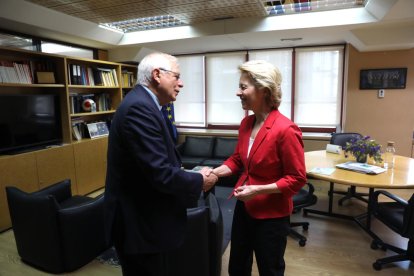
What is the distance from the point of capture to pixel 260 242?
1437mm

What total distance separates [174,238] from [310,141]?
398 cm

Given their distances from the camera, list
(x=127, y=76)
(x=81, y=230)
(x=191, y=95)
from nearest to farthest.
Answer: (x=81, y=230)
(x=127, y=76)
(x=191, y=95)

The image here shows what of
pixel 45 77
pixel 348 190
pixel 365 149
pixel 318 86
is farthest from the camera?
pixel 318 86

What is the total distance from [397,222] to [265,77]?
1.85m

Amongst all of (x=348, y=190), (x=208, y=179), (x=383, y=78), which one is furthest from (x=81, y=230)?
(x=383, y=78)

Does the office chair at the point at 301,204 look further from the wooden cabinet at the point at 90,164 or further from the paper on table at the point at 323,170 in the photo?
the wooden cabinet at the point at 90,164

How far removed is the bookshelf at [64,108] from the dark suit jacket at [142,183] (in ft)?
8.43

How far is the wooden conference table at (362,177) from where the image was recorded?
241cm

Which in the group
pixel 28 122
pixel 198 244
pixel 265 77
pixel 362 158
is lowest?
pixel 198 244

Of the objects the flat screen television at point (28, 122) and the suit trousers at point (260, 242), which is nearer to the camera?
the suit trousers at point (260, 242)

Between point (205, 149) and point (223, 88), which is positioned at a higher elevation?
point (223, 88)

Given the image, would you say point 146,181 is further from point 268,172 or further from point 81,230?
point 81,230

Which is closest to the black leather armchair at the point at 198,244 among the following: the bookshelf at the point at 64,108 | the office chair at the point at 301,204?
the office chair at the point at 301,204

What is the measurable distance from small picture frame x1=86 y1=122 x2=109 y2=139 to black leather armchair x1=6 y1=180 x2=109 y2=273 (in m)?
2.04
